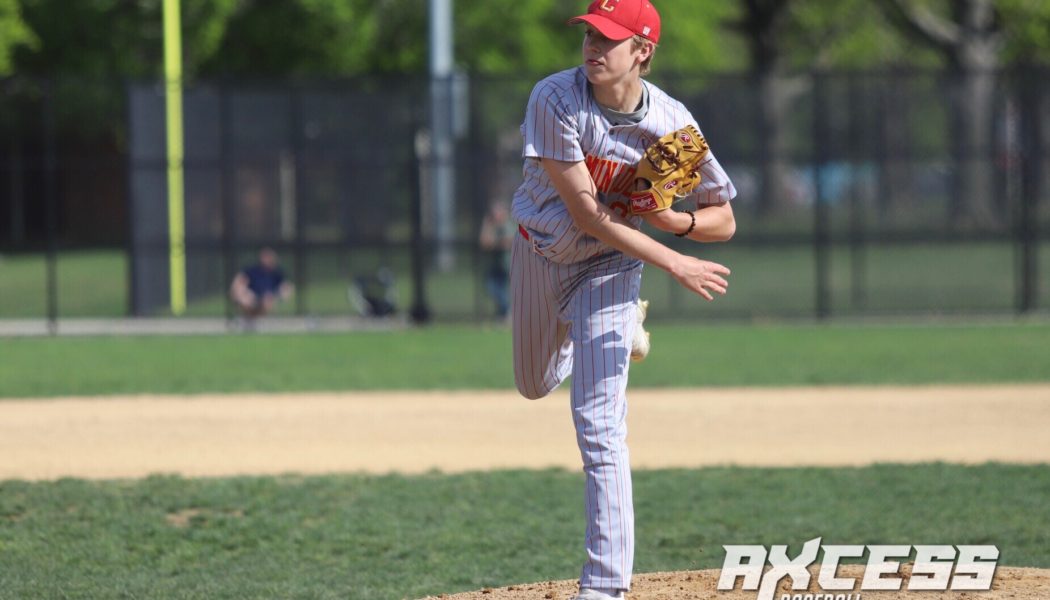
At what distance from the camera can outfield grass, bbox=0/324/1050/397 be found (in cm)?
1320

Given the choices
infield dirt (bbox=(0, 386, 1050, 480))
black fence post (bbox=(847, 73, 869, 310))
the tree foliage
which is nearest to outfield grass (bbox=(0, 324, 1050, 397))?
infield dirt (bbox=(0, 386, 1050, 480))

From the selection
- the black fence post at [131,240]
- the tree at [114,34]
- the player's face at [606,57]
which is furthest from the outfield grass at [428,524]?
the tree at [114,34]

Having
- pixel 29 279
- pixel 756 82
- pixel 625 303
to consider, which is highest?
pixel 756 82

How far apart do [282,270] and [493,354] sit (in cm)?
528

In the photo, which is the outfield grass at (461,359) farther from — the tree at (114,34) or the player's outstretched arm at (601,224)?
the tree at (114,34)

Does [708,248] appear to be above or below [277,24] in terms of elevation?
below

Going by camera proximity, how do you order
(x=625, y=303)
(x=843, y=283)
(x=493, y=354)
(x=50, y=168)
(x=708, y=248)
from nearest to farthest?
(x=625, y=303)
(x=493, y=354)
(x=50, y=168)
(x=708, y=248)
(x=843, y=283)

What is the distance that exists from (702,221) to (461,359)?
408 inches

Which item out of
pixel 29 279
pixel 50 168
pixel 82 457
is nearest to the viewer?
pixel 82 457

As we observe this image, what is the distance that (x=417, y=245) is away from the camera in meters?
18.9

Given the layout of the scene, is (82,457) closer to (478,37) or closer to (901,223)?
(901,223)

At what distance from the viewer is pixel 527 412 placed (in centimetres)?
1148

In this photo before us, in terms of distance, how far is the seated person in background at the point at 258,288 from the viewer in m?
18.5

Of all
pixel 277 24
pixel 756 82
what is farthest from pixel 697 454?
pixel 277 24
